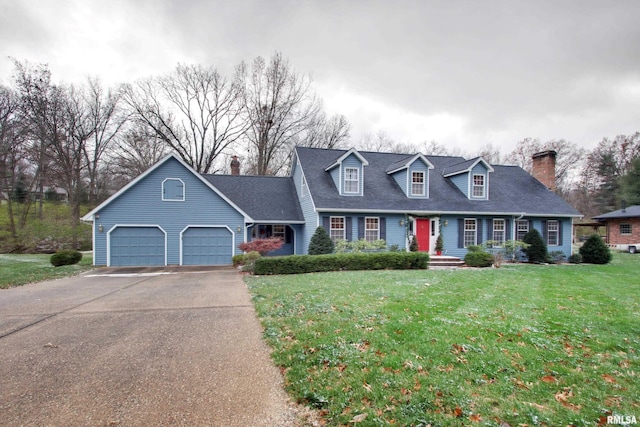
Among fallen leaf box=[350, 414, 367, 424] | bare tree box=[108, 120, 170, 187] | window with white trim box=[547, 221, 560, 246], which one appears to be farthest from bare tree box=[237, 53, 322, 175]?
fallen leaf box=[350, 414, 367, 424]

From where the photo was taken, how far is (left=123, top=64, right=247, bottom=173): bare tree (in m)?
27.0

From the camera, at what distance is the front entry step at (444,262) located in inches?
602

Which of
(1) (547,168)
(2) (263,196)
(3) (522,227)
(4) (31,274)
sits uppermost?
(1) (547,168)

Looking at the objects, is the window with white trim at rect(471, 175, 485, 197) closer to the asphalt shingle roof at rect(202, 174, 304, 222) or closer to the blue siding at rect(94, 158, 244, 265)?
the asphalt shingle roof at rect(202, 174, 304, 222)

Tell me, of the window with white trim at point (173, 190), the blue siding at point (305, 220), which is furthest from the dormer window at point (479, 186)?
the window with white trim at point (173, 190)

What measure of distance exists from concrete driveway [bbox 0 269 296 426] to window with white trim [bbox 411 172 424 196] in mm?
12962

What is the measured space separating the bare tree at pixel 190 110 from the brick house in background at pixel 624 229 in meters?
33.9

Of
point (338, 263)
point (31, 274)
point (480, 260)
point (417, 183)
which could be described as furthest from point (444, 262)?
point (31, 274)

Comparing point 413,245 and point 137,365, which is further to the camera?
point 413,245

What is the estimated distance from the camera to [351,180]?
1716cm

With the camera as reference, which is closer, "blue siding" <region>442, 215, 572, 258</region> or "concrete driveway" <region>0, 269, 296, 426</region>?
"concrete driveway" <region>0, 269, 296, 426</region>

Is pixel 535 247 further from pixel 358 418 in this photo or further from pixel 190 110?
pixel 190 110

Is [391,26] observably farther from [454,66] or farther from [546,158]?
[546,158]

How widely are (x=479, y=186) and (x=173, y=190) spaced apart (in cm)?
1708
